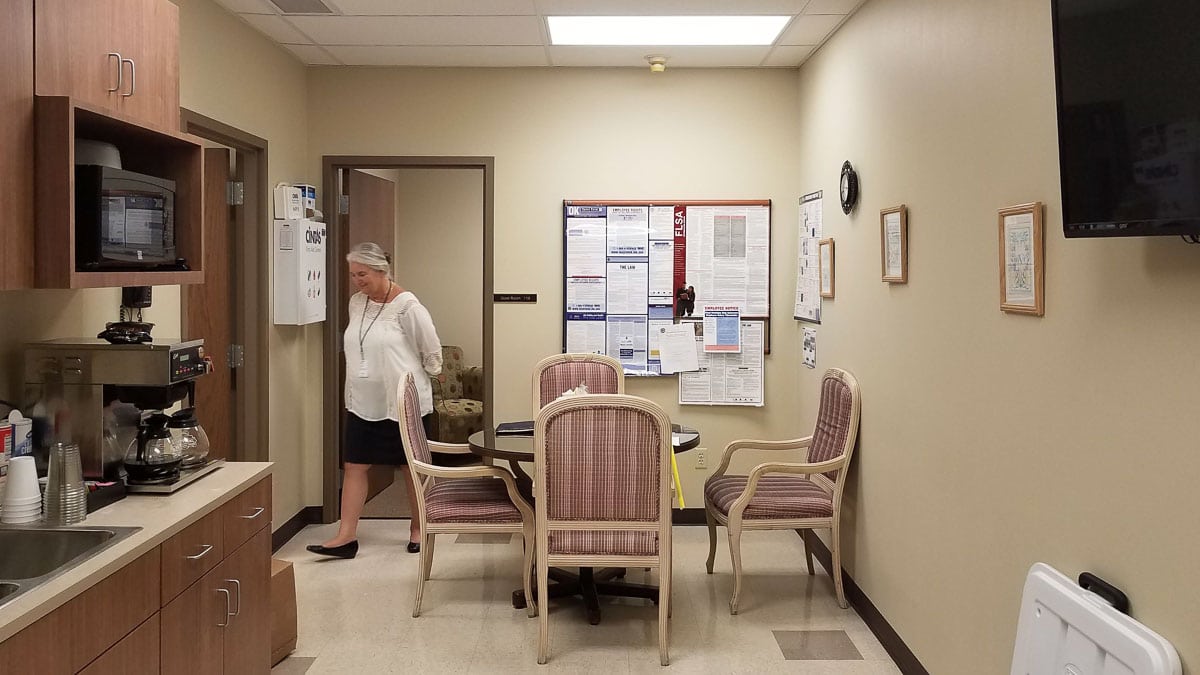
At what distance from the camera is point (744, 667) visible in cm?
344

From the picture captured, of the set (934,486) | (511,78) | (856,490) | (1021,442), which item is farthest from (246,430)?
(1021,442)

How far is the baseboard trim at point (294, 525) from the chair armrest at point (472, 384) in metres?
2.19

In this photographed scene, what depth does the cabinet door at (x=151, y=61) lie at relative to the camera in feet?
8.70

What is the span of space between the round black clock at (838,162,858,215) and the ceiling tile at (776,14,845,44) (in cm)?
65

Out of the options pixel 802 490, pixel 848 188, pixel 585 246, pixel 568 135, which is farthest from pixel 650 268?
pixel 802 490

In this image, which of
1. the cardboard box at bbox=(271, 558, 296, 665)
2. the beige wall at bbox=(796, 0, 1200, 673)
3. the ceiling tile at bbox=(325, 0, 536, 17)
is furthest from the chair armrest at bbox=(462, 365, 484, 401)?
the cardboard box at bbox=(271, 558, 296, 665)

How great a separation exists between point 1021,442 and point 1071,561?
1.15 ft

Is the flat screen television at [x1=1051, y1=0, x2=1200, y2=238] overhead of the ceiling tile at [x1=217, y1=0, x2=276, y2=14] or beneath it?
beneath

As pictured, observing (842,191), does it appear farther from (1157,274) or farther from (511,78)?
(1157,274)

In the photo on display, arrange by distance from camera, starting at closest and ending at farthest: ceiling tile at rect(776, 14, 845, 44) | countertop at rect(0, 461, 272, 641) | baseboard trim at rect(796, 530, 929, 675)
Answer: countertop at rect(0, 461, 272, 641) < baseboard trim at rect(796, 530, 929, 675) < ceiling tile at rect(776, 14, 845, 44)

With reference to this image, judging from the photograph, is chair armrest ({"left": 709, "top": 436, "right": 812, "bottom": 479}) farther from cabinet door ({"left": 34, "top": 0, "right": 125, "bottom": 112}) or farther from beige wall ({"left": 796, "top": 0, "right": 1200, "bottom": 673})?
cabinet door ({"left": 34, "top": 0, "right": 125, "bottom": 112})

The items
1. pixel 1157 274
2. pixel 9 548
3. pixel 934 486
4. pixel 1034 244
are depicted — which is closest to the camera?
pixel 1157 274

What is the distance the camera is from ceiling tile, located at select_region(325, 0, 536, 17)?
404 centimetres

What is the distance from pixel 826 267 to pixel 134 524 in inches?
131
